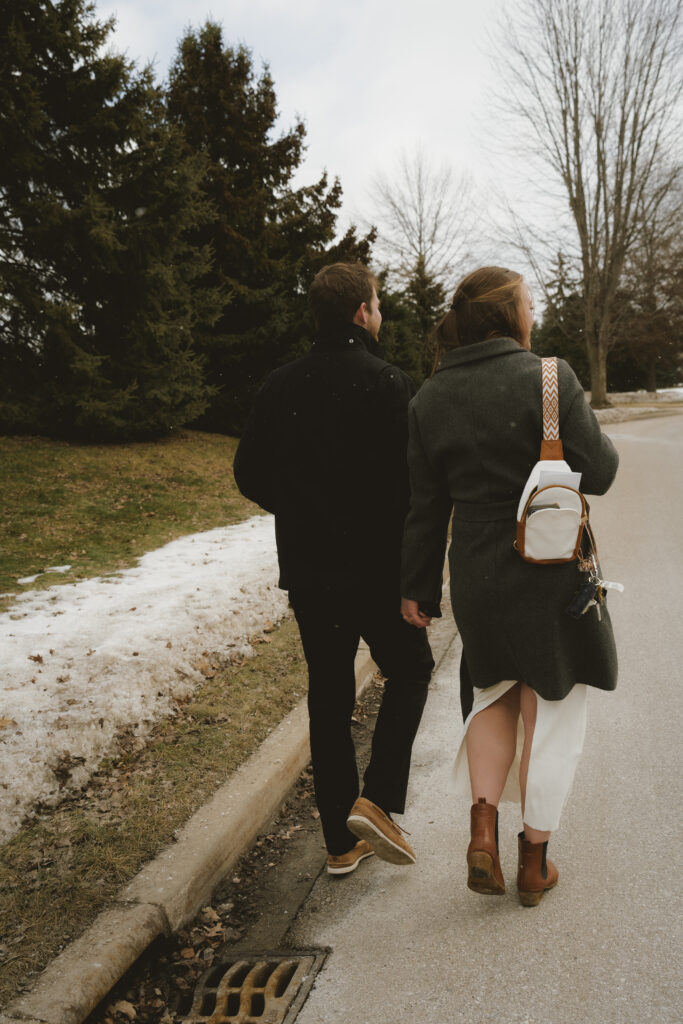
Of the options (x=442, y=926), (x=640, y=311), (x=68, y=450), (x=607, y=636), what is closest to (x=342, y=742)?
(x=442, y=926)

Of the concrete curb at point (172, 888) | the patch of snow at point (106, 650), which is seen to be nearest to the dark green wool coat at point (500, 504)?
the concrete curb at point (172, 888)

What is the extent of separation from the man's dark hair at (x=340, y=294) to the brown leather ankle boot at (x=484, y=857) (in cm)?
173

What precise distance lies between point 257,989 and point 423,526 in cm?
150

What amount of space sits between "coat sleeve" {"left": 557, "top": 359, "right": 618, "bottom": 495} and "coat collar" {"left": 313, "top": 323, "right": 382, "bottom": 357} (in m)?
0.74

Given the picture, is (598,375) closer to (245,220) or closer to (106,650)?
(245,220)

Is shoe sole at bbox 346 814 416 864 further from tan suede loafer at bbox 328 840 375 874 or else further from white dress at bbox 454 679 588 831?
white dress at bbox 454 679 588 831

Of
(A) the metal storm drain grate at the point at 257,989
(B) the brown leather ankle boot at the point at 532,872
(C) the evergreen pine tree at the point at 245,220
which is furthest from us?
(C) the evergreen pine tree at the point at 245,220

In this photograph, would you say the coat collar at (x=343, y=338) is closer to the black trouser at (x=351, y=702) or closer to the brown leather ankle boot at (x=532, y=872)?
the black trouser at (x=351, y=702)

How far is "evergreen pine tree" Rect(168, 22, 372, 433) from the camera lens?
16.5 metres

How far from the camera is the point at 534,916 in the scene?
2381 mm

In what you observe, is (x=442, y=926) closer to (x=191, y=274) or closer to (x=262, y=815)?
(x=262, y=815)

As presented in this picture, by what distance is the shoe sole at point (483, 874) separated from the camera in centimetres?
231

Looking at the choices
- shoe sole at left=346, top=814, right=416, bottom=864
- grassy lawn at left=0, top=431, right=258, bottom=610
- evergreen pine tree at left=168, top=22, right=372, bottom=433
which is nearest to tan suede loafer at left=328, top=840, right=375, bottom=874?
shoe sole at left=346, top=814, right=416, bottom=864

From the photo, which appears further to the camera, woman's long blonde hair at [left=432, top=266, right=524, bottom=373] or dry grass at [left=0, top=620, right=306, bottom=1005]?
dry grass at [left=0, top=620, right=306, bottom=1005]
